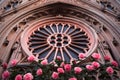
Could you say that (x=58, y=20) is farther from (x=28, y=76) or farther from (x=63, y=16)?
(x=28, y=76)

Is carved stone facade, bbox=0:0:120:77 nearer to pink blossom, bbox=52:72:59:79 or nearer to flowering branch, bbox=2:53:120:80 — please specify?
flowering branch, bbox=2:53:120:80

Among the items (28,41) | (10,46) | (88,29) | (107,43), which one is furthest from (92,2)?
(10,46)

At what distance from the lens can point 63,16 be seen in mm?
14516

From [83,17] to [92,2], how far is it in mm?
1126

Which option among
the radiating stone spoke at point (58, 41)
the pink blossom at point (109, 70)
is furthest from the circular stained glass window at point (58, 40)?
the pink blossom at point (109, 70)

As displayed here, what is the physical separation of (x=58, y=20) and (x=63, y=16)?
Answer: 43 cm

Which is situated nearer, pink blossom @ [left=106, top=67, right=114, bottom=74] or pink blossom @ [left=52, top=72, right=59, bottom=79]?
pink blossom @ [left=52, top=72, right=59, bottom=79]

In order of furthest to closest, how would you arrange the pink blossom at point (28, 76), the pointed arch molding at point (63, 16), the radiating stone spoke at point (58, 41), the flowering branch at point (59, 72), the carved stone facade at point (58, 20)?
1. the pointed arch molding at point (63, 16)
2. the radiating stone spoke at point (58, 41)
3. the carved stone facade at point (58, 20)
4. the flowering branch at point (59, 72)
5. the pink blossom at point (28, 76)

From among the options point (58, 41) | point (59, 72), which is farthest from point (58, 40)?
point (59, 72)

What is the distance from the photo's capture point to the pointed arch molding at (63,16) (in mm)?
12793

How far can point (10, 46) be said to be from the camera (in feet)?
39.4

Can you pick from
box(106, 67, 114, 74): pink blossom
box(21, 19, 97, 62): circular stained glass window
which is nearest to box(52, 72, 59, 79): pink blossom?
box(106, 67, 114, 74): pink blossom

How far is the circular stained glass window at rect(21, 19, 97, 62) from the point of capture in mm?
11988

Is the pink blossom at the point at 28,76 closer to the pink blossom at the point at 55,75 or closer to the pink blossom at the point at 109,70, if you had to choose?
the pink blossom at the point at 55,75
